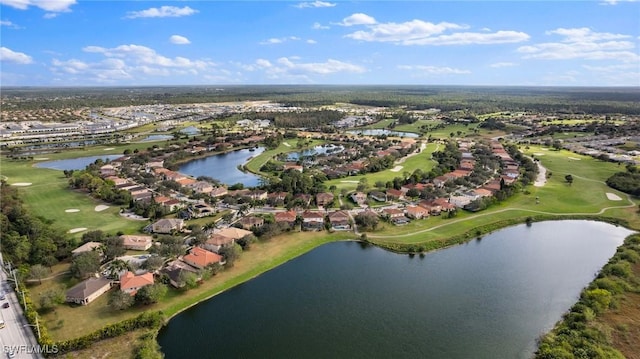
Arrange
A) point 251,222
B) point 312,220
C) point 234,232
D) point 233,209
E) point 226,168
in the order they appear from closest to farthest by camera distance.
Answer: point 234,232 < point 251,222 < point 312,220 < point 233,209 < point 226,168

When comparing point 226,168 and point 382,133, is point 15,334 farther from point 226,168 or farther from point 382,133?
point 382,133

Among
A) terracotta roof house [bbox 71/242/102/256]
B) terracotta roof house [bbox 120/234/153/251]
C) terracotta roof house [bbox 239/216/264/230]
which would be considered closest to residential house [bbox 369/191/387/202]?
terracotta roof house [bbox 239/216/264/230]

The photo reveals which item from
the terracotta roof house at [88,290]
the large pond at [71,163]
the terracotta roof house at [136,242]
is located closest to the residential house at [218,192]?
the terracotta roof house at [136,242]

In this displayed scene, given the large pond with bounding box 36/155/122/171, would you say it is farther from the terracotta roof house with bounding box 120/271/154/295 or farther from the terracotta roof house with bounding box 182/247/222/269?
the terracotta roof house with bounding box 120/271/154/295

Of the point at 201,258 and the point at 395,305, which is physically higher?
the point at 201,258

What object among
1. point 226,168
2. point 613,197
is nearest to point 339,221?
point 226,168

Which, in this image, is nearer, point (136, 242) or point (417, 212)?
point (136, 242)

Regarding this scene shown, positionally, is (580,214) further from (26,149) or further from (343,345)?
(26,149)
